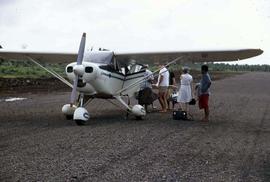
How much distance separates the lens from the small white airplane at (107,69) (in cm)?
1296

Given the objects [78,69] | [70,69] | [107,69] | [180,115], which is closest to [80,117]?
[78,69]

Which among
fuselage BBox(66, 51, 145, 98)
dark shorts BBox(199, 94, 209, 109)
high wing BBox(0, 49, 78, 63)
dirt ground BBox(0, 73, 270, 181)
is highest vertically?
high wing BBox(0, 49, 78, 63)

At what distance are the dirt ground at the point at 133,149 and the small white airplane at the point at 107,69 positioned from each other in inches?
23.7

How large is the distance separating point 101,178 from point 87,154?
5.79 feet

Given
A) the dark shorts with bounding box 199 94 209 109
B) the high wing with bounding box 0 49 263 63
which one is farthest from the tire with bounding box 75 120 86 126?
the dark shorts with bounding box 199 94 209 109

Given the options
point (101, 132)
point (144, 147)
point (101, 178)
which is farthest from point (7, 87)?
point (101, 178)

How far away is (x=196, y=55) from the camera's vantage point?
577 inches

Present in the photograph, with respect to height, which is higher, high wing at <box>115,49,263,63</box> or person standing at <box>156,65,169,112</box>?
high wing at <box>115,49,263,63</box>

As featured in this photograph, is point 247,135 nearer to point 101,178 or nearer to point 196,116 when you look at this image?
point 196,116

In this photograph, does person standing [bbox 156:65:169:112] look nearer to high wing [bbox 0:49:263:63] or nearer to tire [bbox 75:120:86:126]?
high wing [bbox 0:49:263:63]

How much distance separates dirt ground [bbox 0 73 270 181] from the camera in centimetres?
691

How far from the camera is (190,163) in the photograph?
7.80 meters

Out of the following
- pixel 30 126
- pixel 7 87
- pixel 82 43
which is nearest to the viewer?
pixel 30 126

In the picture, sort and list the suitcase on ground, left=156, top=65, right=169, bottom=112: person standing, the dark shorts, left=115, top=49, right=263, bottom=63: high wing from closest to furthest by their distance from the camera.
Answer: left=115, top=49, right=263, bottom=63: high wing → the dark shorts → the suitcase on ground → left=156, top=65, right=169, bottom=112: person standing
